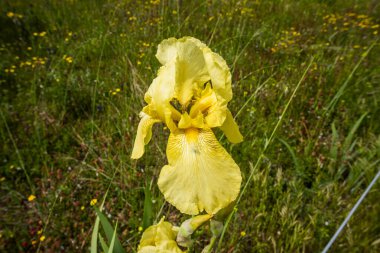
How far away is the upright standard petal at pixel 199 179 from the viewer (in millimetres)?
859

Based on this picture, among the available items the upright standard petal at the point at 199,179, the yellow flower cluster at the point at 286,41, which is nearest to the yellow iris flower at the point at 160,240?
the upright standard petal at the point at 199,179

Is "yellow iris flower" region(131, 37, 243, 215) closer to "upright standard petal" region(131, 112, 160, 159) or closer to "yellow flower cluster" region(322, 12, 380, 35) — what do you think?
"upright standard petal" region(131, 112, 160, 159)

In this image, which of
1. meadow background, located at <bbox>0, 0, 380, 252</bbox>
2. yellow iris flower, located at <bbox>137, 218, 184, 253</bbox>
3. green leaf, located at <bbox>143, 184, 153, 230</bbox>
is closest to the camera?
yellow iris flower, located at <bbox>137, 218, 184, 253</bbox>

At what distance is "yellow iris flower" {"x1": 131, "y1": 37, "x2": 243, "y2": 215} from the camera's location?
87cm

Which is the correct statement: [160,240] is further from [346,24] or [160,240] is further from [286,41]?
[346,24]

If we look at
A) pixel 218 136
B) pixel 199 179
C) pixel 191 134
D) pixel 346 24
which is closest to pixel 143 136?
pixel 191 134

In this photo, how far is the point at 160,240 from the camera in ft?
3.22

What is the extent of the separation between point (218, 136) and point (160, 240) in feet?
2.92

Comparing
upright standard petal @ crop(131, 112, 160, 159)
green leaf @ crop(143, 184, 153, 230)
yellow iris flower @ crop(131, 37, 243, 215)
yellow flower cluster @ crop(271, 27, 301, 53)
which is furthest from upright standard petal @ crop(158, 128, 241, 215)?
yellow flower cluster @ crop(271, 27, 301, 53)

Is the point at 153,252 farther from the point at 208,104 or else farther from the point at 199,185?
the point at 208,104

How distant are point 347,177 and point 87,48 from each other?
2823mm

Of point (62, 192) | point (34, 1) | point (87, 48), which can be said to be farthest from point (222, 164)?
point (34, 1)

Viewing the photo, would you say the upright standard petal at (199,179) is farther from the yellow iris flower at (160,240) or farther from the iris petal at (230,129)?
the yellow iris flower at (160,240)

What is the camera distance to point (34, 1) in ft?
16.3
